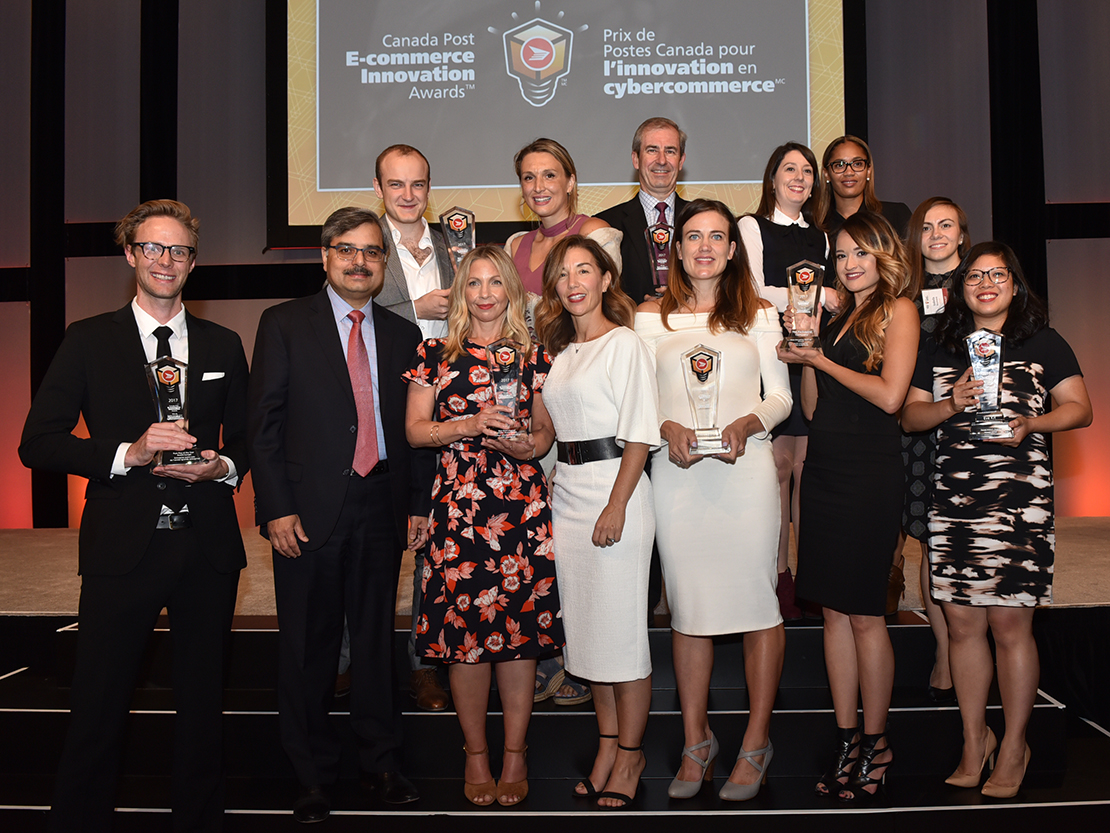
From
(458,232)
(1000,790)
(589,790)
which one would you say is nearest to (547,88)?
(458,232)

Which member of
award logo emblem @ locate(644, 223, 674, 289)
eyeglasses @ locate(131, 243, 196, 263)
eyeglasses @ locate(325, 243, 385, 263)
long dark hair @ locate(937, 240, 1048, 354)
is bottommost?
long dark hair @ locate(937, 240, 1048, 354)

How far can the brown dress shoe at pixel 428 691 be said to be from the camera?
9.68 ft

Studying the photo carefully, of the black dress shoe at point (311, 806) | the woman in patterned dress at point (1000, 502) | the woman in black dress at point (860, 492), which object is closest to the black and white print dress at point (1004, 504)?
the woman in patterned dress at point (1000, 502)

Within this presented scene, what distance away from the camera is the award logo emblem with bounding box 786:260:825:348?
2594 mm

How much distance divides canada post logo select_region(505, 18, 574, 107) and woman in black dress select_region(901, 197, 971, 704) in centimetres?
345

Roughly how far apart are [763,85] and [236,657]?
478cm

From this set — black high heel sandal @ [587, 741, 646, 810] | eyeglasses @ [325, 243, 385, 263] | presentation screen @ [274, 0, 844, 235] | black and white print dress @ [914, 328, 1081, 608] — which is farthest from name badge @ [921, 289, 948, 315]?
presentation screen @ [274, 0, 844, 235]

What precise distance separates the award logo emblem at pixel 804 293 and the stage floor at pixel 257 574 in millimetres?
1612

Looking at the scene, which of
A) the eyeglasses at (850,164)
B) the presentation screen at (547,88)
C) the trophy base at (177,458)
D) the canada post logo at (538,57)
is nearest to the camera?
the trophy base at (177,458)

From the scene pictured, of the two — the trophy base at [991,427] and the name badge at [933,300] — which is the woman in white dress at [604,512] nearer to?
the trophy base at [991,427]

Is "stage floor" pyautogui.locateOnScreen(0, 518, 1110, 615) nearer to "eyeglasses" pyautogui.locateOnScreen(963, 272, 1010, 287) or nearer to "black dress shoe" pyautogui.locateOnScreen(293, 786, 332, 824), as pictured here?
"black dress shoe" pyautogui.locateOnScreen(293, 786, 332, 824)

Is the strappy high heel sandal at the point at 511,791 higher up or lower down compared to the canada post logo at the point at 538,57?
lower down

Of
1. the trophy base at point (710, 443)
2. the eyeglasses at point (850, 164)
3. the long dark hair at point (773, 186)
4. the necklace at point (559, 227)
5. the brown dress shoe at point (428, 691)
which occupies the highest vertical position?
the eyeglasses at point (850, 164)

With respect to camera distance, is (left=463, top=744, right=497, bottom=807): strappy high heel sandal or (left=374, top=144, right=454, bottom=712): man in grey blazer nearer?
(left=463, top=744, right=497, bottom=807): strappy high heel sandal
